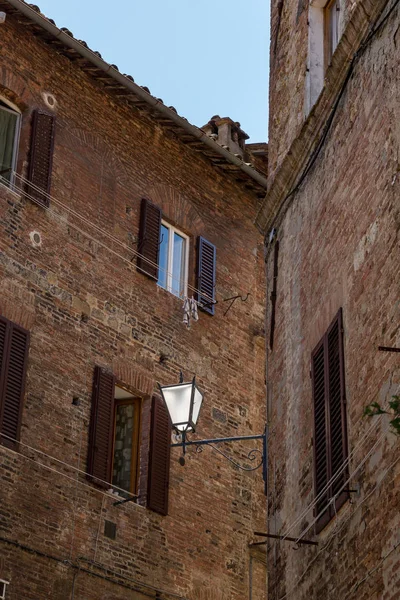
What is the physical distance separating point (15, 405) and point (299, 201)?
4288 mm

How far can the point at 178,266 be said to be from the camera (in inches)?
718

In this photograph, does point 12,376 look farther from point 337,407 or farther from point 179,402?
point 337,407

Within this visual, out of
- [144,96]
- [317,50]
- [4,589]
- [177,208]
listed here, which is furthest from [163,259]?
[4,589]

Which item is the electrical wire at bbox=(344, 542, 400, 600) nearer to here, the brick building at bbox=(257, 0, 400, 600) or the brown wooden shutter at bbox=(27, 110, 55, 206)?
the brick building at bbox=(257, 0, 400, 600)

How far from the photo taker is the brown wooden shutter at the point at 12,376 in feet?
47.5

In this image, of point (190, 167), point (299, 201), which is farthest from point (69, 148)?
point (299, 201)

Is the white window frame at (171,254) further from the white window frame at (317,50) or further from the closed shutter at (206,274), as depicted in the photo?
the white window frame at (317,50)

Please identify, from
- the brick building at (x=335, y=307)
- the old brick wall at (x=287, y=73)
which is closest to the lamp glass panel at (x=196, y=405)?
the brick building at (x=335, y=307)

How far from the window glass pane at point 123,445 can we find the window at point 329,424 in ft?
17.6

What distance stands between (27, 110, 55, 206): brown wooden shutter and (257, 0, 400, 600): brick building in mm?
3644

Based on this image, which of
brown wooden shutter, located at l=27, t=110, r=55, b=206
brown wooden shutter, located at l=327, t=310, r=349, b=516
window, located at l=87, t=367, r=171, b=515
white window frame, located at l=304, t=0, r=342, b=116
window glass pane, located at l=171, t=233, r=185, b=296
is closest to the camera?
brown wooden shutter, located at l=327, t=310, r=349, b=516

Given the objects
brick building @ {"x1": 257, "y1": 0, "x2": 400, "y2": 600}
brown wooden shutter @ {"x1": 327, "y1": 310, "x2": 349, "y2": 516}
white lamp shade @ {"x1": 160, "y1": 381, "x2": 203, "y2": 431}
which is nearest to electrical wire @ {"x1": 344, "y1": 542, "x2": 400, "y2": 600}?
brick building @ {"x1": 257, "y1": 0, "x2": 400, "y2": 600}

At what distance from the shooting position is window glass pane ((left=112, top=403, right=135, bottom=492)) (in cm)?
1603

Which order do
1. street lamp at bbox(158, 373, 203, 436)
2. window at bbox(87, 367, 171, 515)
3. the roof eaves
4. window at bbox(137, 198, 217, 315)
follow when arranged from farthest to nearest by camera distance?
window at bbox(137, 198, 217, 315), the roof eaves, window at bbox(87, 367, 171, 515), street lamp at bbox(158, 373, 203, 436)
